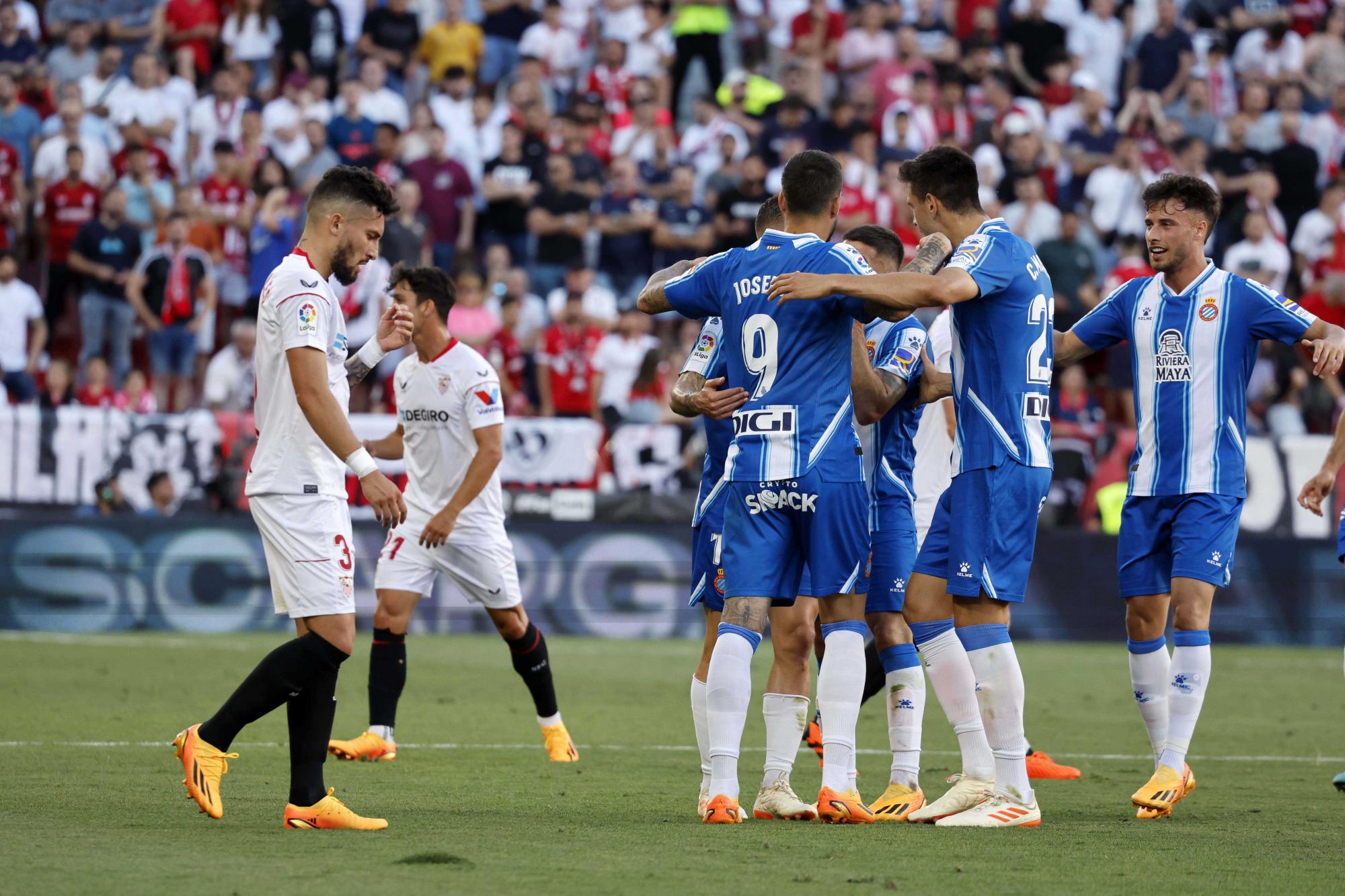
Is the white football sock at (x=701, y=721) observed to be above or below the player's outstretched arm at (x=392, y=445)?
below

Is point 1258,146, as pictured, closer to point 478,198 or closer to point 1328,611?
point 1328,611

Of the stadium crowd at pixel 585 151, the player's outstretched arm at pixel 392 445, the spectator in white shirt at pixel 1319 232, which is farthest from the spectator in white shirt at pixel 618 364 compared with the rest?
the player's outstretched arm at pixel 392 445

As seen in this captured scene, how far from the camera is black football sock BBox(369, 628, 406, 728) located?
9242 millimetres

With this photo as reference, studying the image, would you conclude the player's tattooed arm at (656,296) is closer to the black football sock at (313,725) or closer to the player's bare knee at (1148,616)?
the black football sock at (313,725)

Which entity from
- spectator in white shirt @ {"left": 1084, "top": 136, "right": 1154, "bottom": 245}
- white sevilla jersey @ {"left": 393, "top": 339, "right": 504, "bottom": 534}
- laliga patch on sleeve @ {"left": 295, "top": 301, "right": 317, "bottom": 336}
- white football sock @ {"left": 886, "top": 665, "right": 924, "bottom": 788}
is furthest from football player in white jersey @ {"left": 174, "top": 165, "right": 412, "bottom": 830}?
spectator in white shirt @ {"left": 1084, "top": 136, "right": 1154, "bottom": 245}

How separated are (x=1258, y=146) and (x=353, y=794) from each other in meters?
18.1

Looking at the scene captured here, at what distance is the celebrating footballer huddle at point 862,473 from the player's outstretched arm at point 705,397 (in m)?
0.01

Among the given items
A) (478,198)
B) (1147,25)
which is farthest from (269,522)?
(1147,25)

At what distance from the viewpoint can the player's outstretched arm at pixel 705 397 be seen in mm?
6895

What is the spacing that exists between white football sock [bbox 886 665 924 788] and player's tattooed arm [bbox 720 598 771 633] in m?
0.75

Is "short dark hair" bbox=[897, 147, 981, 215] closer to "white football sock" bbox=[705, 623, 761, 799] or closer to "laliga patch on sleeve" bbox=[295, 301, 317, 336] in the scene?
"white football sock" bbox=[705, 623, 761, 799]

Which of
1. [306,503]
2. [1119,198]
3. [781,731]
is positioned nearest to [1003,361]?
[781,731]

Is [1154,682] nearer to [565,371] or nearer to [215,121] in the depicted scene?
[565,371]

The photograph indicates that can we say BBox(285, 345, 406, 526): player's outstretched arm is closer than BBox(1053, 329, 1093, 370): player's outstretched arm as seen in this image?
Yes
